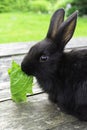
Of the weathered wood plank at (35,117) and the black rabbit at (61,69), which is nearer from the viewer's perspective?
the weathered wood plank at (35,117)

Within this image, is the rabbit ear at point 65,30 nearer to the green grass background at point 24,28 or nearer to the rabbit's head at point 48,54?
the rabbit's head at point 48,54

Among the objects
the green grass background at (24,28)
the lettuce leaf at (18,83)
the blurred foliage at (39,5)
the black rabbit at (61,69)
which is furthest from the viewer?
the blurred foliage at (39,5)

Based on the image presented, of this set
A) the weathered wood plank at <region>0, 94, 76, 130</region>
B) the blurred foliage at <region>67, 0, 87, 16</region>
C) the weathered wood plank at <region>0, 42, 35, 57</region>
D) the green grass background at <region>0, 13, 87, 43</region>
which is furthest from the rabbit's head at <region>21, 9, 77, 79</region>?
the blurred foliage at <region>67, 0, 87, 16</region>

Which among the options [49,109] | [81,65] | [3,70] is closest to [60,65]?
[81,65]

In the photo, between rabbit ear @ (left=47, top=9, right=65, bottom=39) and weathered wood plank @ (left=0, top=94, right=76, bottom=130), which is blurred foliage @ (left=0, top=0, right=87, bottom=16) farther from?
weathered wood plank @ (left=0, top=94, right=76, bottom=130)

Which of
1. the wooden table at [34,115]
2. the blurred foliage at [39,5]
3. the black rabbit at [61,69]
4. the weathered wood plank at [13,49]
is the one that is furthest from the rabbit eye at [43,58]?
the blurred foliage at [39,5]
